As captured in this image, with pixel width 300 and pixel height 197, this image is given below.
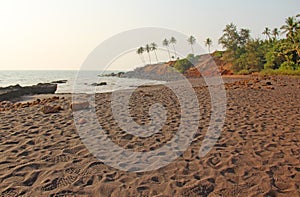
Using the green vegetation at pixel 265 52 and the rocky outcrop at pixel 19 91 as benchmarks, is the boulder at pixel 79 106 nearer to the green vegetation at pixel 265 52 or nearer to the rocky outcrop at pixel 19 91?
the rocky outcrop at pixel 19 91

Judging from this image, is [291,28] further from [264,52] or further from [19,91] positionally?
[19,91]

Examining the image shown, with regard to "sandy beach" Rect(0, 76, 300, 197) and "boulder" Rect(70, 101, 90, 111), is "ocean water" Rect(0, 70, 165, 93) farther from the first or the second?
"sandy beach" Rect(0, 76, 300, 197)

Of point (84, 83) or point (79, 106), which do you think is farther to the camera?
point (84, 83)

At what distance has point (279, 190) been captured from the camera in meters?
2.98

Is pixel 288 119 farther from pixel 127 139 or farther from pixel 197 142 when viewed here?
pixel 127 139

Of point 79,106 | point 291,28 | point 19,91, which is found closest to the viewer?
point 79,106

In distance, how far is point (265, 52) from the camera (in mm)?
41188

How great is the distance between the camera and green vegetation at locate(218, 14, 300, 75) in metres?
32.4

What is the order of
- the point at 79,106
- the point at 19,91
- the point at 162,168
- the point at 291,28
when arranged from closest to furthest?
the point at 162,168 → the point at 79,106 → the point at 19,91 → the point at 291,28

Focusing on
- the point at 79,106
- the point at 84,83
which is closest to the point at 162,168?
the point at 79,106

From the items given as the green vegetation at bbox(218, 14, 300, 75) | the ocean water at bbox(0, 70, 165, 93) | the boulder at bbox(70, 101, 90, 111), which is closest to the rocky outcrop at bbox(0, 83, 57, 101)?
the ocean water at bbox(0, 70, 165, 93)

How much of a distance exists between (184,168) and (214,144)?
1.26 metres

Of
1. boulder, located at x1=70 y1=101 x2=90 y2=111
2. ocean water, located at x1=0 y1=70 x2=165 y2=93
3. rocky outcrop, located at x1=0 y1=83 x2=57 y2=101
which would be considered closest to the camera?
boulder, located at x1=70 y1=101 x2=90 y2=111

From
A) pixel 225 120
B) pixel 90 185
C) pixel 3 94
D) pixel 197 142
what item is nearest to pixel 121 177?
pixel 90 185
